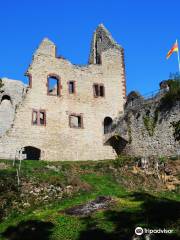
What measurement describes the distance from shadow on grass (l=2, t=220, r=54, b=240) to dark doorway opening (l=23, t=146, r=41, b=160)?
16.6m

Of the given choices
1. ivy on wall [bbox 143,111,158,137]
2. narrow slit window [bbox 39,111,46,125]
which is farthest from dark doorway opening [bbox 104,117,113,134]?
narrow slit window [bbox 39,111,46,125]

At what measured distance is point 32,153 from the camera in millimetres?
35062

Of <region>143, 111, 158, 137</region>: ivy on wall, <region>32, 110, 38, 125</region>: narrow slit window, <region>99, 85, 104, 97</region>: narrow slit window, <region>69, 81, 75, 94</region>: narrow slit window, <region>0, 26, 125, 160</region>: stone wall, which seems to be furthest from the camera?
<region>99, 85, 104, 97</region>: narrow slit window

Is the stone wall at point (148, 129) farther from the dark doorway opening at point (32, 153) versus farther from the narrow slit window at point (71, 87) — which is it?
the dark doorway opening at point (32, 153)

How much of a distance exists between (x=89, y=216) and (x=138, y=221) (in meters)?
2.60

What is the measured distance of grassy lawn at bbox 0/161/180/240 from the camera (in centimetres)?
1454

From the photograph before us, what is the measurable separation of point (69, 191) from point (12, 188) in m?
3.22

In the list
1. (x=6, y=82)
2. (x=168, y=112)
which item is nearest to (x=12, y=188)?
(x=168, y=112)

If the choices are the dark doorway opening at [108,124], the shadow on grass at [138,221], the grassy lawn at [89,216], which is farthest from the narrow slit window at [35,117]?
the shadow on grass at [138,221]

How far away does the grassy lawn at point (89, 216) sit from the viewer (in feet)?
47.7

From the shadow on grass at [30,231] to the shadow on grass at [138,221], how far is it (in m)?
1.58

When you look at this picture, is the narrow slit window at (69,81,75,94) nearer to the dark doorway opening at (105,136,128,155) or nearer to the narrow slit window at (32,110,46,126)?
the narrow slit window at (32,110,46,126)

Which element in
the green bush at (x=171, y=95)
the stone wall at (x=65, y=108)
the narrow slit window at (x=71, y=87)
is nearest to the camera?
the green bush at (x=171, y=95)

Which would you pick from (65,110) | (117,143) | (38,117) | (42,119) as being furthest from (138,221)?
(65,110)
